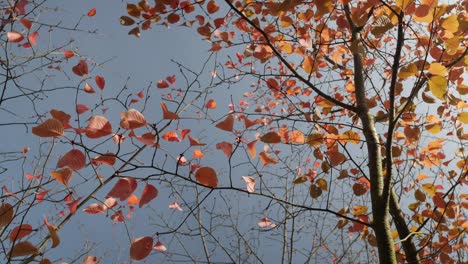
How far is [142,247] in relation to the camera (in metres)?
1.46

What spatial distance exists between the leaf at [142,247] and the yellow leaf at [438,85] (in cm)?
132

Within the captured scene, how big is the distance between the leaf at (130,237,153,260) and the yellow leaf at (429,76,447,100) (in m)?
1.32

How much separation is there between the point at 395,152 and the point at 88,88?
2.22 meters

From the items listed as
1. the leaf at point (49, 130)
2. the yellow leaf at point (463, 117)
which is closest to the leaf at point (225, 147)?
the leaf at point (49, 130)

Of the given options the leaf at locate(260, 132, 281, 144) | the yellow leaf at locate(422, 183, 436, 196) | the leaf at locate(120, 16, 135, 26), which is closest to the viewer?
the leaf at locate(260, 132, 281, 144)

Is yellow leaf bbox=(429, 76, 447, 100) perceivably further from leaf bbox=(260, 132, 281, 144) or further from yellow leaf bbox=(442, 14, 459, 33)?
leaf bbox=(260, 132, 281, 144)

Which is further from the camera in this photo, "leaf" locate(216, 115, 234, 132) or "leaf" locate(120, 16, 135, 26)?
"leaf" locate(120, 16, 135, 26)

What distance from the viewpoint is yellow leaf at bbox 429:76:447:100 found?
1.34 metres

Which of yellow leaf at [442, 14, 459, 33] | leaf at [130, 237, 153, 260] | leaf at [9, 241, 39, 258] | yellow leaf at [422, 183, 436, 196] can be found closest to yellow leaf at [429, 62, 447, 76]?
yellow leaf at [442, 14, 459, 33]

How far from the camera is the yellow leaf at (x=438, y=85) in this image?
1342mm

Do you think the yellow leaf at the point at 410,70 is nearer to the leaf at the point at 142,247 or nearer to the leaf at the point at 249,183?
the leaf at the point at 249,183

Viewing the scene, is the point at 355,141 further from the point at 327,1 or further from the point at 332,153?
the point at 327,1

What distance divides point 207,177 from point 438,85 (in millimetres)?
1010

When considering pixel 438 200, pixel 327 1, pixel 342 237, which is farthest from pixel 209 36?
pixel 342 237
